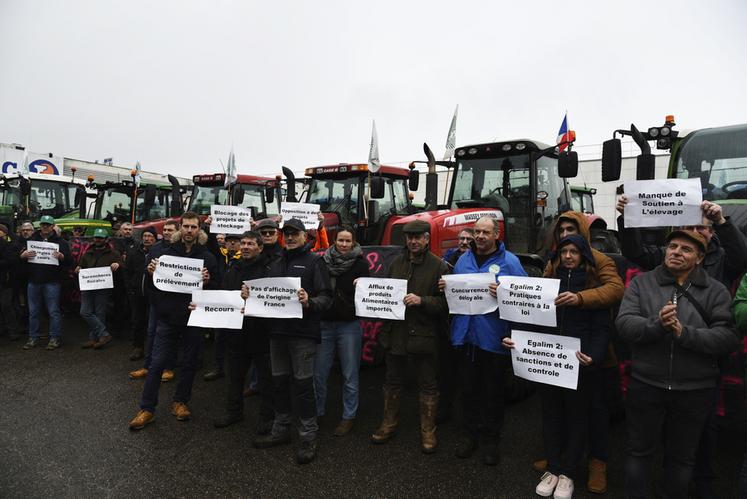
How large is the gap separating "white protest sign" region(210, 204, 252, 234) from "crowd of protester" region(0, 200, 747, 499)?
2.54 ft

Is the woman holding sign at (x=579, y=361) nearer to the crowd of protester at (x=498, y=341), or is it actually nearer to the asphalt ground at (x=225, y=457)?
the crowd of protester at (x=498, y=341)

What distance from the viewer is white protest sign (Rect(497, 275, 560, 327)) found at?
320 centimetres

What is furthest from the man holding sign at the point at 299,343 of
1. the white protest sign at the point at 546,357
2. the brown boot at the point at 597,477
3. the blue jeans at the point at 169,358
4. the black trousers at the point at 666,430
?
the black trousers at the point at 666,430

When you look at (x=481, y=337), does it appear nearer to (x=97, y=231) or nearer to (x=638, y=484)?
(x=638, y=484)

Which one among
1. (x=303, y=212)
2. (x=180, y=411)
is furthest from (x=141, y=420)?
(x=303, y=212)

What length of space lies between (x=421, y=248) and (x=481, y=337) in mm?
909

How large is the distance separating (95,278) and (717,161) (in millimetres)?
8506

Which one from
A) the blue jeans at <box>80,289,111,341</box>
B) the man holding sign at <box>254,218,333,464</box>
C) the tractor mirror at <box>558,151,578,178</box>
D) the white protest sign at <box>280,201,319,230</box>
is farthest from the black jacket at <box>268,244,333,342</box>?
the blue jeans at <box>80,289,111,341</box>

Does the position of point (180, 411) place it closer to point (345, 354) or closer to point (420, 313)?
point (345, 354)

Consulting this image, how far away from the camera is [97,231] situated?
23.9ft

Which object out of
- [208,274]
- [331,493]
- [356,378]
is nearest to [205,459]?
[331,493]

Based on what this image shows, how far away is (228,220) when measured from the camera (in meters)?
6.08

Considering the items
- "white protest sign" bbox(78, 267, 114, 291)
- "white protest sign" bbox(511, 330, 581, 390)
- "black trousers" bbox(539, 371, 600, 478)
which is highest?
"white protest sign" bbox(78, 267, 114, 291)

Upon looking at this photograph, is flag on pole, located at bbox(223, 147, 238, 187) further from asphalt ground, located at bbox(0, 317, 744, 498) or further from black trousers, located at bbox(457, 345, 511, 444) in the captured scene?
black trousers, located at bbox(457, 345, 511, 444)
